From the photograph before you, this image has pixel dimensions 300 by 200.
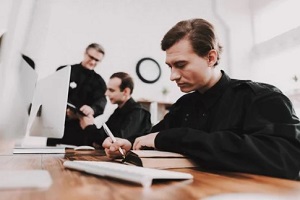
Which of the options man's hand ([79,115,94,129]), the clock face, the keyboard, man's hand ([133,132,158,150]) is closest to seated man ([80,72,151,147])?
man's hand ([79,115,94,129])

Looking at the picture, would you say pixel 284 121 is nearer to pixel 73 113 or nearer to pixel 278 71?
pixel 73 113

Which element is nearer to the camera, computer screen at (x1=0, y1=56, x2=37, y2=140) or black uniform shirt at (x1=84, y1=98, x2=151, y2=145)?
computer screen at (x1=0, y1=56, x2=37, y2=140)

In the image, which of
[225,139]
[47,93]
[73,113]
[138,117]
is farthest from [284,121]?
[73,113]

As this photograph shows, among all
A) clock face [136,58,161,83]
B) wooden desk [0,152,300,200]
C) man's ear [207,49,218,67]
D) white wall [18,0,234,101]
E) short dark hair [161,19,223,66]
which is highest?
white wall [18,0,234,101]

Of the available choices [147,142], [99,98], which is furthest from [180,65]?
[99,98]

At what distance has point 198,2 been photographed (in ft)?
15.4

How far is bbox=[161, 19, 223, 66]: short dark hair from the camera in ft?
3.70

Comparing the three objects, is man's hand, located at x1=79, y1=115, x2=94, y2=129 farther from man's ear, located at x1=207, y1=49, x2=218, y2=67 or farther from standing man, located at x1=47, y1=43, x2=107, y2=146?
man's ear, located at x1=207, y1=49, x2=218, y2=67

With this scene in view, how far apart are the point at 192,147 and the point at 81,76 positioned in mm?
2137

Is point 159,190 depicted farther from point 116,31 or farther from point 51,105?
point 116,31

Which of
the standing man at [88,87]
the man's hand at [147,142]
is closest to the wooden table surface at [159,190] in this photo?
the man's hand at [147,142]

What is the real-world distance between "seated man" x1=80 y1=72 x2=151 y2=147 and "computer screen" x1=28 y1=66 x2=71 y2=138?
561 millimetres

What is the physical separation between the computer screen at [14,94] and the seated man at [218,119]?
326 mm

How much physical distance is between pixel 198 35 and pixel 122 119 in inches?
49.3
